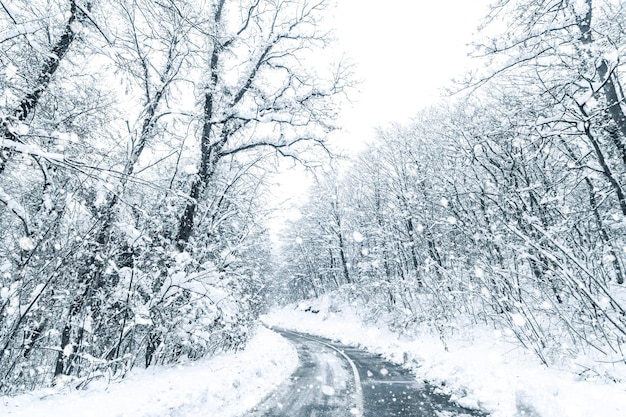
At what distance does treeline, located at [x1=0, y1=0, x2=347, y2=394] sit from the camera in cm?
478

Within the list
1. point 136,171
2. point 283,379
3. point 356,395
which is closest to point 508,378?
point 356,395

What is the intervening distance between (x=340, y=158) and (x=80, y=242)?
308 inches

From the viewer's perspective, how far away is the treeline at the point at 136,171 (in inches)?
188

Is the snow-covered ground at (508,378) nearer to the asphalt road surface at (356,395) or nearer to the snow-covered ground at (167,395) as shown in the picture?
the asphalt road surface at (356,395)

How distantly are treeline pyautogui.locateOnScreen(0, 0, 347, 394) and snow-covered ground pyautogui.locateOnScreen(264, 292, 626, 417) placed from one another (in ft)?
17.3

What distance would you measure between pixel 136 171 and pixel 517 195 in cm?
765

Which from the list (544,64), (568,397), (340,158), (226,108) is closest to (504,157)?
(544,64)

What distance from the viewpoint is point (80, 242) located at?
14.9 feet

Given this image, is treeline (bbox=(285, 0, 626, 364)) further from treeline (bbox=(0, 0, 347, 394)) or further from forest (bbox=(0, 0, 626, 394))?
treeline (bbox=(0, 0, 347, 394))

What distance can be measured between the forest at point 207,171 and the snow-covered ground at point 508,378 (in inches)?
22.5

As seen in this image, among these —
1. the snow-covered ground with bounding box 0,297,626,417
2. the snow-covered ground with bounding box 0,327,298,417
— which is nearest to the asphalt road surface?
the snow-covered ground with bounding box 0,297,626,417

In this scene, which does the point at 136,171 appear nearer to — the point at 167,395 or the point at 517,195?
the point at 167,395

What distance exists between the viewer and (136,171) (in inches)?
227

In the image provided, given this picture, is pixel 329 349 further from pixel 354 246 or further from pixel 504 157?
pixel 354 246
